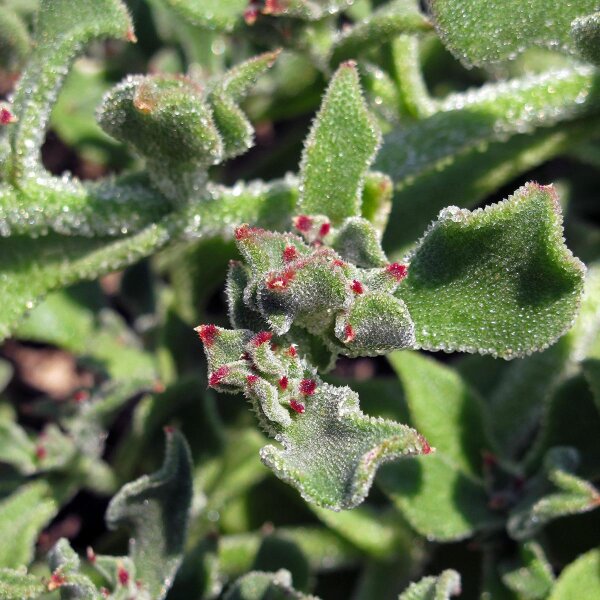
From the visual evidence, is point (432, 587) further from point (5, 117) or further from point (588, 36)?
point (5, 117)

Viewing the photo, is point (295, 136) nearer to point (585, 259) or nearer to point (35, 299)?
point (585, 259)

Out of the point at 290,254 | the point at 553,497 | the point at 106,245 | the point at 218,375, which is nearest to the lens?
the point at 218,375

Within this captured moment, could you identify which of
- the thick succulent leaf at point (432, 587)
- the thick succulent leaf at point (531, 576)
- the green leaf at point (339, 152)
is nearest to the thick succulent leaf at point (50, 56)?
the green leaf at point (339, 152)

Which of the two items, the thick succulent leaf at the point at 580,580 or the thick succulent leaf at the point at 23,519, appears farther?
the thick succulent leaf at the point at 23,519

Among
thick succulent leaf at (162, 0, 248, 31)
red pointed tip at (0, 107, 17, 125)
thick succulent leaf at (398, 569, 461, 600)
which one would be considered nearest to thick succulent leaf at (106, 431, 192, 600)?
thick succulent leaf at (398, 569, 461, 600)

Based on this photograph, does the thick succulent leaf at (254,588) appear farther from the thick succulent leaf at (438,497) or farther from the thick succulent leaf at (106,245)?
the thick succulent leaf at (106,245)

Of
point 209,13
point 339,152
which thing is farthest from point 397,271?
point 209,13
